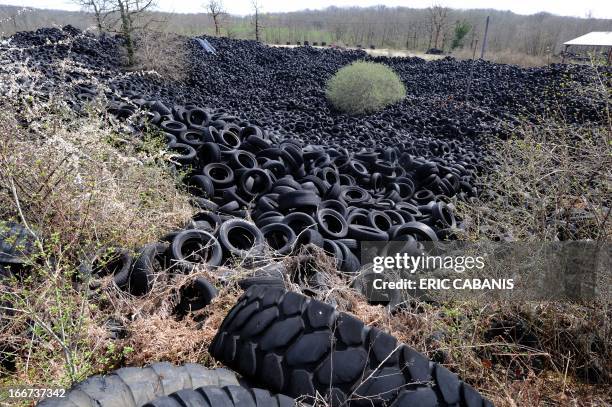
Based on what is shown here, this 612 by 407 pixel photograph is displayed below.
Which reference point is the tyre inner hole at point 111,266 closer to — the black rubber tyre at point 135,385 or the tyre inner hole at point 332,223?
the black rubber tyre at point 135,385

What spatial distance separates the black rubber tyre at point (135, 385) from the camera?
1928mm

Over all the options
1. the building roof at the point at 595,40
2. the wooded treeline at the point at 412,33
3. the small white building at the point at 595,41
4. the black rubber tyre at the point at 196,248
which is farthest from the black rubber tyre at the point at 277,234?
the wooded treeline at the point at 412,33

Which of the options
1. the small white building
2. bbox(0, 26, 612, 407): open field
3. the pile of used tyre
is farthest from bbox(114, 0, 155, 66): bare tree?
the small white building

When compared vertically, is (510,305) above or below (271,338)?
below

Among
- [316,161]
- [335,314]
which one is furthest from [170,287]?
[316,161]

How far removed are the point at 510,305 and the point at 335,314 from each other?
1.90 meters

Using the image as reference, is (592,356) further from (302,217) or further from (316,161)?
(316,161)

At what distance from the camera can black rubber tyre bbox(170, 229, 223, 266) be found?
3.51 m

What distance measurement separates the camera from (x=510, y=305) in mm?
3371

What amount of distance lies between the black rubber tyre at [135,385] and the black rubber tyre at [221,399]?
238 millimetres

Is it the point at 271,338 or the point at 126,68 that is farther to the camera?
the point at 126,68

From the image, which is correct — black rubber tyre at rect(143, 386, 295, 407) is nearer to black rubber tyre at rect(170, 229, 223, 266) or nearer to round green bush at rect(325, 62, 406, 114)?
black rubber tyre at rect(170, 229, 223, 266)

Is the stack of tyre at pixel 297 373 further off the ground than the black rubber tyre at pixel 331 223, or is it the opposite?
the stack of tyre at pixel 297 373

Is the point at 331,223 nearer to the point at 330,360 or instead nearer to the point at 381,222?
the point at 381,222
